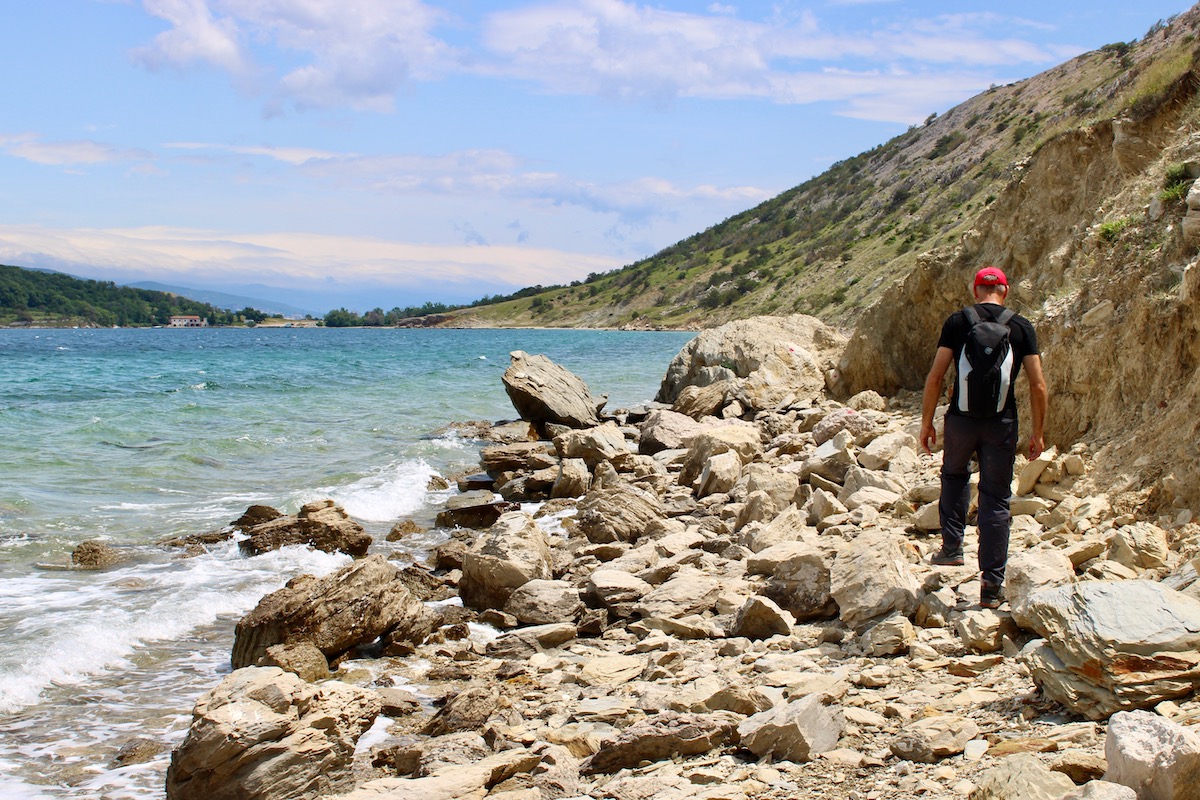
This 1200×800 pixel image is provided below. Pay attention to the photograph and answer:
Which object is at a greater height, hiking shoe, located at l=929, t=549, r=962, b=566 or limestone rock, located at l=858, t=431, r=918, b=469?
limestone rock, located at l=858, t=431, r=918, b=469

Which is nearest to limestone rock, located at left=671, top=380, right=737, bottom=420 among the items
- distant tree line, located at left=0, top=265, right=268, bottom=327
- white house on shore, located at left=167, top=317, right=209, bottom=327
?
distant tree line, located at left=0, top=265, right=268, bottom=327

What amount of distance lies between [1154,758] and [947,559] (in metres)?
3.55

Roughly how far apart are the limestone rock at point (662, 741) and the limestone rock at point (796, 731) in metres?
0.15

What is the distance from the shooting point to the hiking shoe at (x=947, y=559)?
673 cm

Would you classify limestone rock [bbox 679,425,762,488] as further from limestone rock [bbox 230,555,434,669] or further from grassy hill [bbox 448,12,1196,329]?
grassy hill [bbox 448,12,1196,329]

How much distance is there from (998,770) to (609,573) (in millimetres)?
5102

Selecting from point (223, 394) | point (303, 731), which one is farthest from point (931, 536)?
point (223, 394)

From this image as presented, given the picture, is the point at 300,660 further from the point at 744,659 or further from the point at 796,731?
the point at 796,731

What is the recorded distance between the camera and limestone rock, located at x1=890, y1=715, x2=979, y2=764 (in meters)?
4.16

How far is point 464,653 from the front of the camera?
24.6ft

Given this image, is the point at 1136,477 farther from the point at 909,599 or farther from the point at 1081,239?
the point at 1081,239

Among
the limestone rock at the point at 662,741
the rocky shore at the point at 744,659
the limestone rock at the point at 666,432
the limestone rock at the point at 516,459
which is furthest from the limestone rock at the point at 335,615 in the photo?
the limestone rock at the point at 666,432

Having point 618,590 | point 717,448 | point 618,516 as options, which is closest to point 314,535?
point 618,516

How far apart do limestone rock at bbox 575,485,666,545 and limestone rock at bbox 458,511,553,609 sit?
1.46 m
